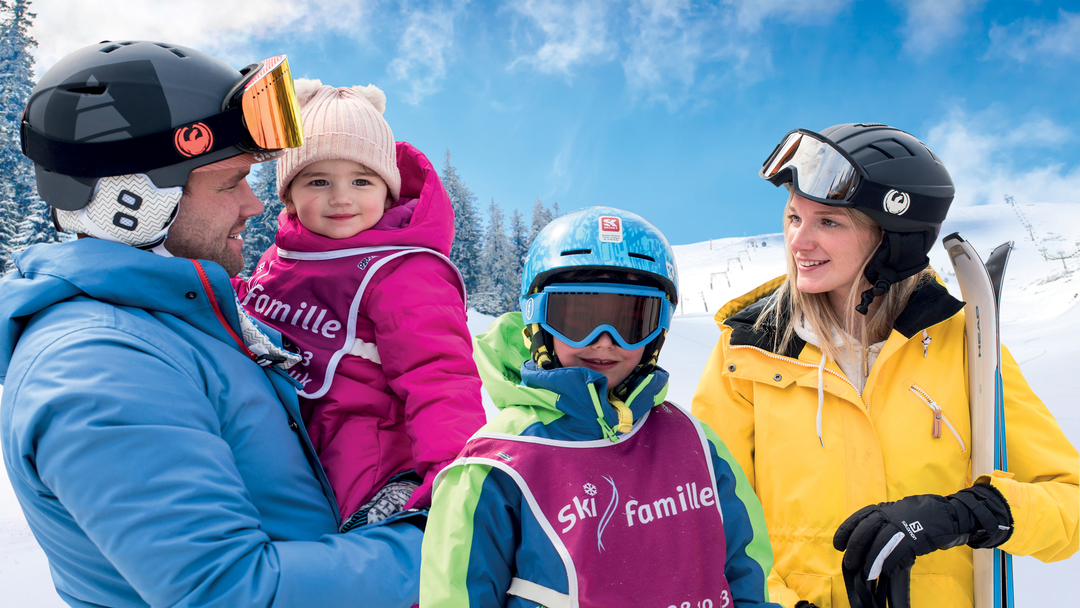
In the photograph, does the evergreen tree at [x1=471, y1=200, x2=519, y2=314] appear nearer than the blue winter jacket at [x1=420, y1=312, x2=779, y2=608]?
No

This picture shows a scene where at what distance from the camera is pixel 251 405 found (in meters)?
1.87

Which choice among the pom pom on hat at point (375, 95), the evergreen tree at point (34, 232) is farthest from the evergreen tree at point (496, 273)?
the pom pom on hat at point (375, 95)

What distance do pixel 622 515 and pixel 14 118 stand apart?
28070 mm

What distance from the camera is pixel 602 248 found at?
2066 mm

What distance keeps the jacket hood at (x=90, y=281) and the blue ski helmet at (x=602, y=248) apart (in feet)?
3.61

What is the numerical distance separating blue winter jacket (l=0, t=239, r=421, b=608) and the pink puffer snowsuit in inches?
10.3

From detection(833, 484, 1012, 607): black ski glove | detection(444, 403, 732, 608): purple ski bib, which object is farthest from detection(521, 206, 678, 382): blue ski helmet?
detection(833, 484, 1012, 607): black ski glove

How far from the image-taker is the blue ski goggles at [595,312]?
81.7 inches

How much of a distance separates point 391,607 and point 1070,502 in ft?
7.94

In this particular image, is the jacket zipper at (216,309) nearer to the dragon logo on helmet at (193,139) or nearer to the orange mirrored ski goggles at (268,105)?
the dragon logo on helmet at (193,139)

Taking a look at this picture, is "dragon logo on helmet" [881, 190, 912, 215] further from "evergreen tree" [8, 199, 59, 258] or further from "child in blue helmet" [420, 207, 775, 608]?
"evergreen tree" [8, 199, 59, 258]

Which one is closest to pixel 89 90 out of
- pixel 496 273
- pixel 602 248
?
pixel 602 248

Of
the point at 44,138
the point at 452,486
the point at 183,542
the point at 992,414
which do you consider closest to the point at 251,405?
the point at 183,542

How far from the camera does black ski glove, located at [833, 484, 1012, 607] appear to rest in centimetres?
206
